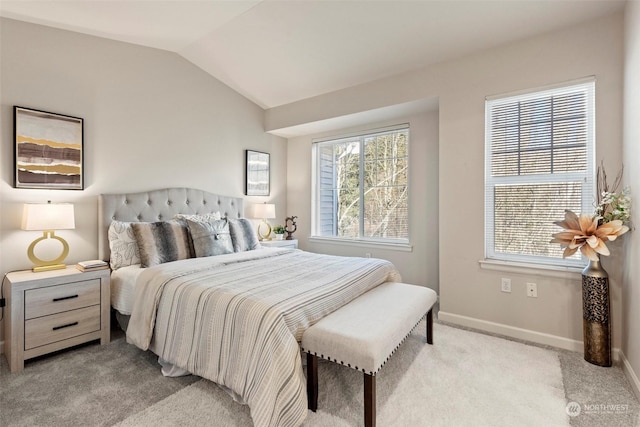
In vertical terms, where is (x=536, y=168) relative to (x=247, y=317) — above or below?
above

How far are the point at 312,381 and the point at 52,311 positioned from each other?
2.07 m

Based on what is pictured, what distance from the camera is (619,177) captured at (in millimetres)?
2279

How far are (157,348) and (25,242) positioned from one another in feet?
5.07

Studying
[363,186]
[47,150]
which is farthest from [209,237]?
[363,186]

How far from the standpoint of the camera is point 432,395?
1846 mm

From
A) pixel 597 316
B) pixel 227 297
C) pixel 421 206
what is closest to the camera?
pixel 227 297

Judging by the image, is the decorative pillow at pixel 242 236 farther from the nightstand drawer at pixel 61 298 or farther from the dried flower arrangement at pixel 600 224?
the dried flower arrangement at pixel 600 224

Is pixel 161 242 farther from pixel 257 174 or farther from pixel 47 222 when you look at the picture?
pixel 257 174

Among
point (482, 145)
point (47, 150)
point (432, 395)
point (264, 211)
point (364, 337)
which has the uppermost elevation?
point (482, 145)

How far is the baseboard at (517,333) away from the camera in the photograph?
245 centimetres

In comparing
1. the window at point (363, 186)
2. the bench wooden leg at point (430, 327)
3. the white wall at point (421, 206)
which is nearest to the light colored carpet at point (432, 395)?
the bench wooden leg at point (430, 327)

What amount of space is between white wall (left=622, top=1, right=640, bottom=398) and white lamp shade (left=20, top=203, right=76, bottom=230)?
13.7 feet

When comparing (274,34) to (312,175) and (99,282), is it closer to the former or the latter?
(312,175)

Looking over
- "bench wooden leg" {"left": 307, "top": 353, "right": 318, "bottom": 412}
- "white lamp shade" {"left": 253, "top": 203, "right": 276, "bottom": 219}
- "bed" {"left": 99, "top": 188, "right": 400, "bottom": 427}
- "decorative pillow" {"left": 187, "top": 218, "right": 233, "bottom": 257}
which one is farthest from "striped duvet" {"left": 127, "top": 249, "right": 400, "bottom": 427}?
"white lamp shade" {"left": 253, "top": 203, "right": 276, "bottom": 219}
